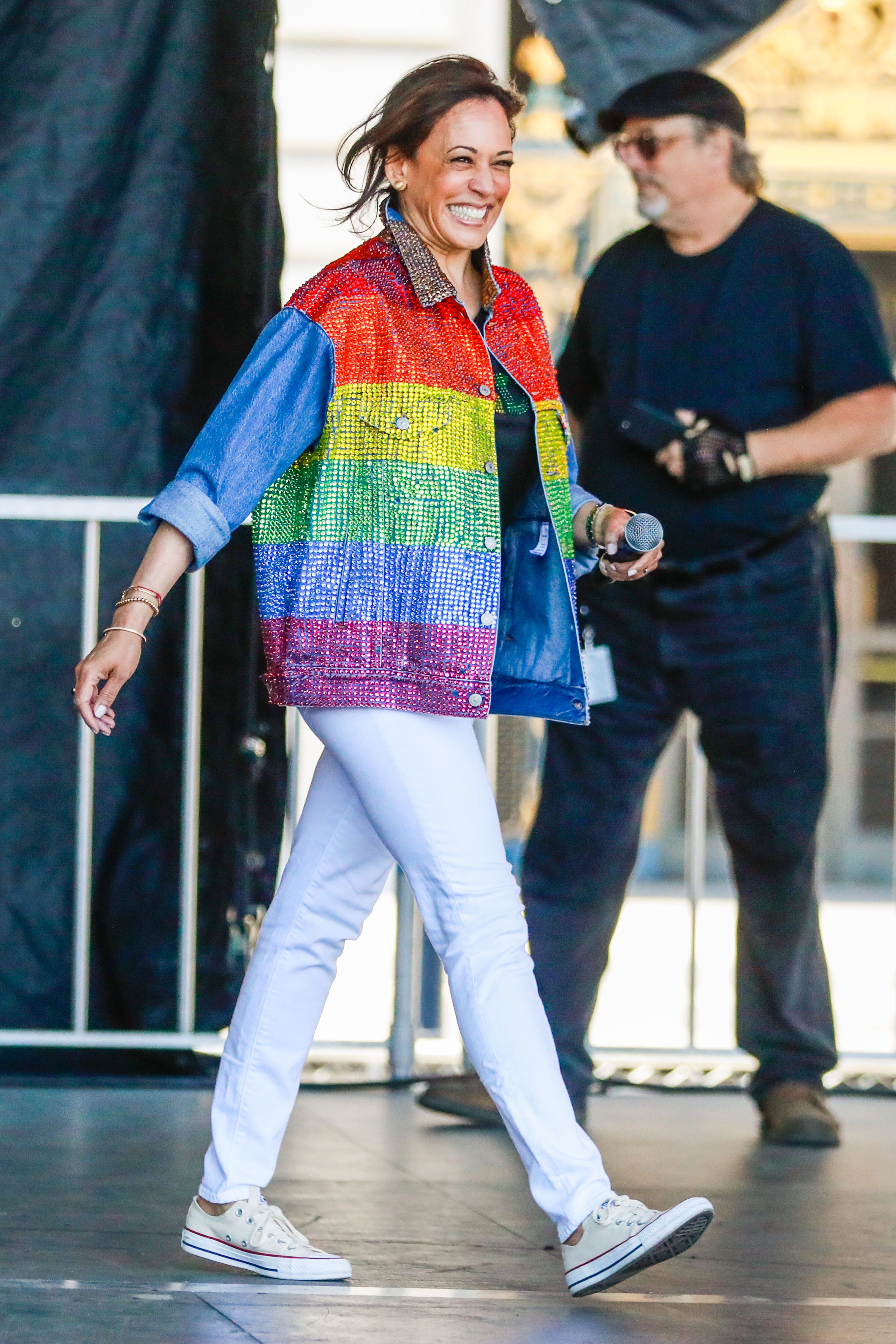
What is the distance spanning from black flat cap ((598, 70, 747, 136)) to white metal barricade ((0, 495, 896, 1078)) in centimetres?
92

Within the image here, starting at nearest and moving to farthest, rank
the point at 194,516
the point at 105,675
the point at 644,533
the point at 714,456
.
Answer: the point at 105,675 → the point at 194,516 → the point at 644,533 → the point at 714,456

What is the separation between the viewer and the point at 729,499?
3578 mm

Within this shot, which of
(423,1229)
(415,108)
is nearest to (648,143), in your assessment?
(415,108)

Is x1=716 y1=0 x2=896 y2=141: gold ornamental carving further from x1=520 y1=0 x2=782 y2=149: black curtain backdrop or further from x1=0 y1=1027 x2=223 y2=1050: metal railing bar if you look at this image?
x1=0 y1=1027 x2=223 y2=1050: metal railing bar

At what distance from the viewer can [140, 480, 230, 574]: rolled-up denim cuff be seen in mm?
2402

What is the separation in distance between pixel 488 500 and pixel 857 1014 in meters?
3.78

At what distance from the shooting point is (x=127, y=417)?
3.87 m

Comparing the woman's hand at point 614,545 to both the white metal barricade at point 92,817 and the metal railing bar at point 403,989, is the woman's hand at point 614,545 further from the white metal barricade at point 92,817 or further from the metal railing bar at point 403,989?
the metal railing bar at point 403,989

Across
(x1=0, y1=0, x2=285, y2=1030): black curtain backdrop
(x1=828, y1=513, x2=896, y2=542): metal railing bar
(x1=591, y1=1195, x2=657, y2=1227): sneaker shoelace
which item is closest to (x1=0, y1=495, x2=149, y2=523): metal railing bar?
(x1=0, y1=0, x2=285, y2=1030): black curtain backdrop

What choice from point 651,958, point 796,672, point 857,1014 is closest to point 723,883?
point 651,958

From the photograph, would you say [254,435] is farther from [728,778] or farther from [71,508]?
[728,778]

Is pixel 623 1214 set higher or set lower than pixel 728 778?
lower

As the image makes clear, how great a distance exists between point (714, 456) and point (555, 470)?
0.88 m

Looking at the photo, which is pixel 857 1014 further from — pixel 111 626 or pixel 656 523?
pixel 111 626
